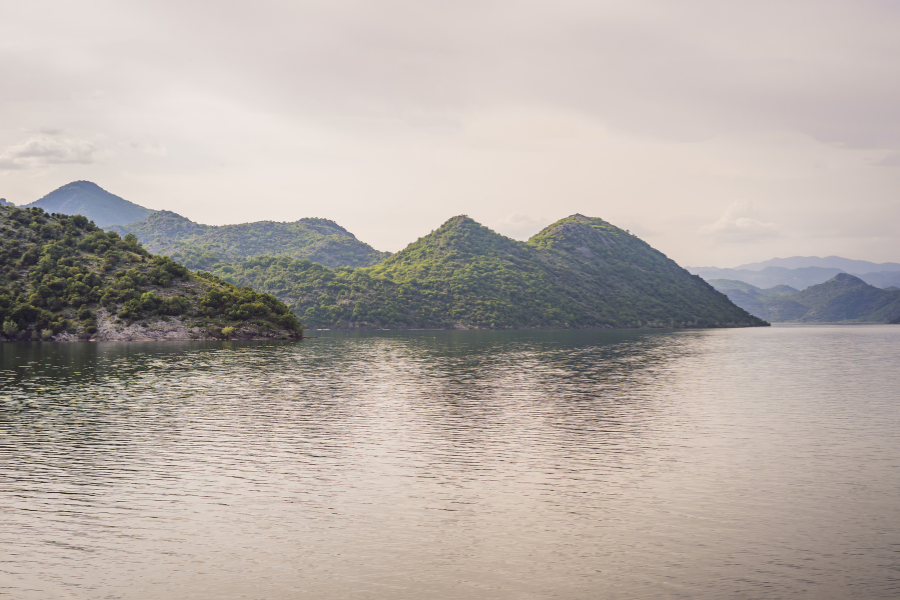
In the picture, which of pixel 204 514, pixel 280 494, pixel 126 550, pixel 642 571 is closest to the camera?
pixel 642 571

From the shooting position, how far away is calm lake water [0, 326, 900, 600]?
69.6ft

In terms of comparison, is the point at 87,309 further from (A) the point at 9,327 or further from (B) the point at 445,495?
(B) the point at 445,495

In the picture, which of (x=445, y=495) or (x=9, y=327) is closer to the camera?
(x=445, y=495)

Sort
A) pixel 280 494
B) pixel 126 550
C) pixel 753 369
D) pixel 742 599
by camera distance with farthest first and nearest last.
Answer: pixel 753 369 → pixel 280 494 → pixel 126 550 → pixel 742 599

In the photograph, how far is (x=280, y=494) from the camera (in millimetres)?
→ 31172

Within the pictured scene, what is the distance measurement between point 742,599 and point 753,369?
9614cm

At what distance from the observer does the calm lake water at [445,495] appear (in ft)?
69.6

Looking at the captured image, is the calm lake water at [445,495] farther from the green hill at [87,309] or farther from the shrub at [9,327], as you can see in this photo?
the green hill at [87,309]

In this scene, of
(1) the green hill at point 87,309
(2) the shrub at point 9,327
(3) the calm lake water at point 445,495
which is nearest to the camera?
(3) the calm lake water at point 445,495

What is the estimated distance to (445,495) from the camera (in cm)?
3098

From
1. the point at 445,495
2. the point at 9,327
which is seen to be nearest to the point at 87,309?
the point at 9,327

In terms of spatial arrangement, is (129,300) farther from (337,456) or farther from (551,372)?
(337,456)

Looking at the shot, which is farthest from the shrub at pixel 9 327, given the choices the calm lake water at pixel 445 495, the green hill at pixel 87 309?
the calm lake water at pixel 445 495

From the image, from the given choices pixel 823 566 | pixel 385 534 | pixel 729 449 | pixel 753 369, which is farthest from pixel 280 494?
pixel 753 369
